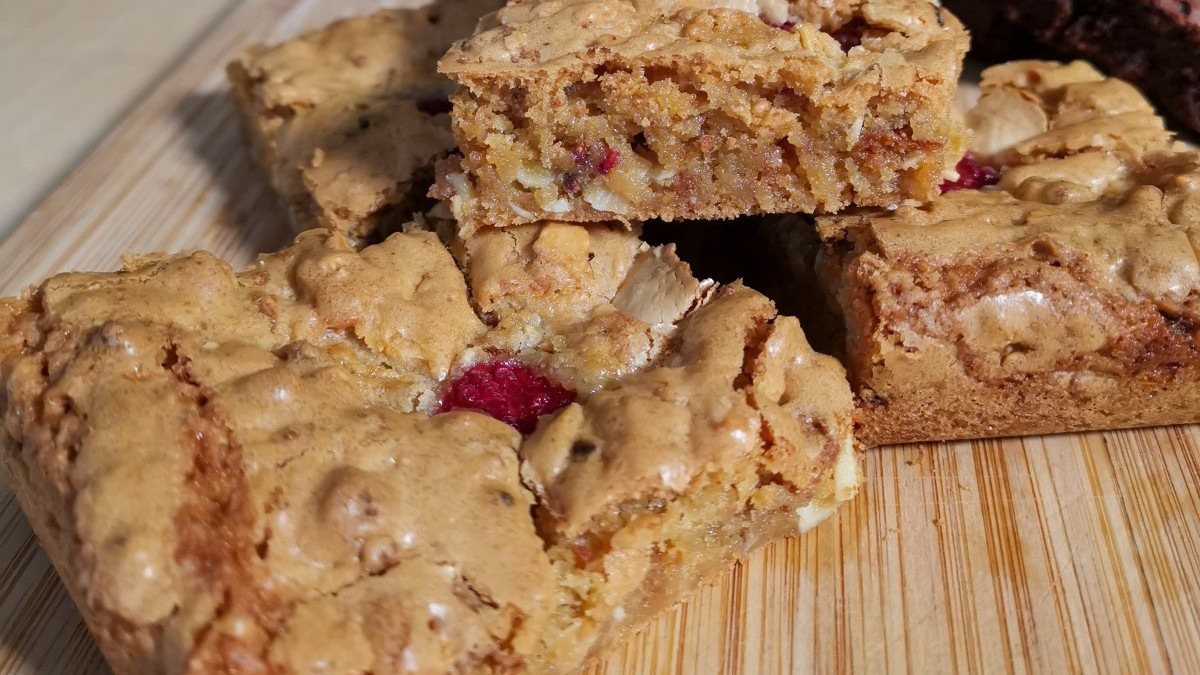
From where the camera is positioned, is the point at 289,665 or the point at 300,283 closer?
the point at 289,665

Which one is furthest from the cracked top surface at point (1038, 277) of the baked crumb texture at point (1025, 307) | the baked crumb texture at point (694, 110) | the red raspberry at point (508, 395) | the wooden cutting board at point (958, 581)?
the red raspberry at point (508, 395)

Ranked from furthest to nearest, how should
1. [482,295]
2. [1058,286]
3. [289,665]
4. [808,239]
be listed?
1. [808,239]
2. [482,295]
3. [1058,286]
4. [289,665]

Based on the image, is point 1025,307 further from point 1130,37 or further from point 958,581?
point 1130,37

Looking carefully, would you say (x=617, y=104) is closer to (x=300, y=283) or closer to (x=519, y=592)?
(x=300, y=283)

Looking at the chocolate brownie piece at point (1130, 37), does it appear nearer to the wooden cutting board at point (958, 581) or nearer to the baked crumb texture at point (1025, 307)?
the baked crumb texture at point (1025, 307)

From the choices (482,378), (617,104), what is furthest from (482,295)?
(617,104)

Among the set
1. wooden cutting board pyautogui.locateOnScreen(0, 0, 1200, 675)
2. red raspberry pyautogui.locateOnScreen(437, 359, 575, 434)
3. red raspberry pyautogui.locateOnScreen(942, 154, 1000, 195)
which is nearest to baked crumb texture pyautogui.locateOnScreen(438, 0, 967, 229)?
red raspberry pyautogui.locateOnScreen(942, 154, 1000, 195)

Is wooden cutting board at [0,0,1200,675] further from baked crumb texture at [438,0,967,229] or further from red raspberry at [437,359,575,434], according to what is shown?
baked crumb texture at [438,0,967,229]
